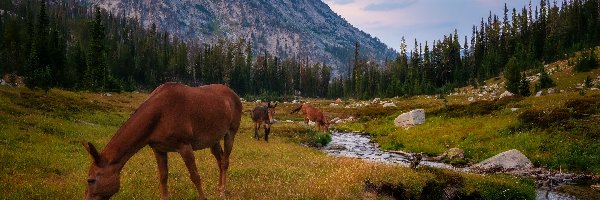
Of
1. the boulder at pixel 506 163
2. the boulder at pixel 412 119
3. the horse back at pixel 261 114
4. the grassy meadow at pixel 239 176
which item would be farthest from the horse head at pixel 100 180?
the boulder at pixel 412 119

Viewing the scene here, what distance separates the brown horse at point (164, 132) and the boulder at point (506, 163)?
54.3 ft

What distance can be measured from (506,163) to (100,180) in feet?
69.3

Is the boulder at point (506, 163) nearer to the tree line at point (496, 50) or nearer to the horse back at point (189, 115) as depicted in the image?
the horse back at point (189, 115)

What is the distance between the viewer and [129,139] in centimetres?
885

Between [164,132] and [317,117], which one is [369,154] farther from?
[164,132]

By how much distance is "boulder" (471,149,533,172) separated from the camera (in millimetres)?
22562

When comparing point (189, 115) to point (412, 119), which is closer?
point (189, 115)

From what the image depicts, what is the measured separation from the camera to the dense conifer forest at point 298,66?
83.8 metres

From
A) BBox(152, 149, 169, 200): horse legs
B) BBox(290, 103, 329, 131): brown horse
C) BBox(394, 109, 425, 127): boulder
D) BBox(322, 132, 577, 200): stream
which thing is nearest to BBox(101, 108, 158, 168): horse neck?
BBox(152, 149, 169, 200): horse legs

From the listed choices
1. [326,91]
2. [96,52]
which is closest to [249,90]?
[326,91]

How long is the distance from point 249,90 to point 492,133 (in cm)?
14108

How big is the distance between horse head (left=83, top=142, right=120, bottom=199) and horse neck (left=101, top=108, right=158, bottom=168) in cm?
16

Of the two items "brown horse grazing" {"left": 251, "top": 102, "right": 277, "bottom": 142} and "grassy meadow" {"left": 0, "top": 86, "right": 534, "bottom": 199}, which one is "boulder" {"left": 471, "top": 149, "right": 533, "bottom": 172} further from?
"brown horse grazing" {"left": 251, "top": 102, "right": 277, "bottom": 142}

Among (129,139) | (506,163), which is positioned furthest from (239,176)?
(506,163)
